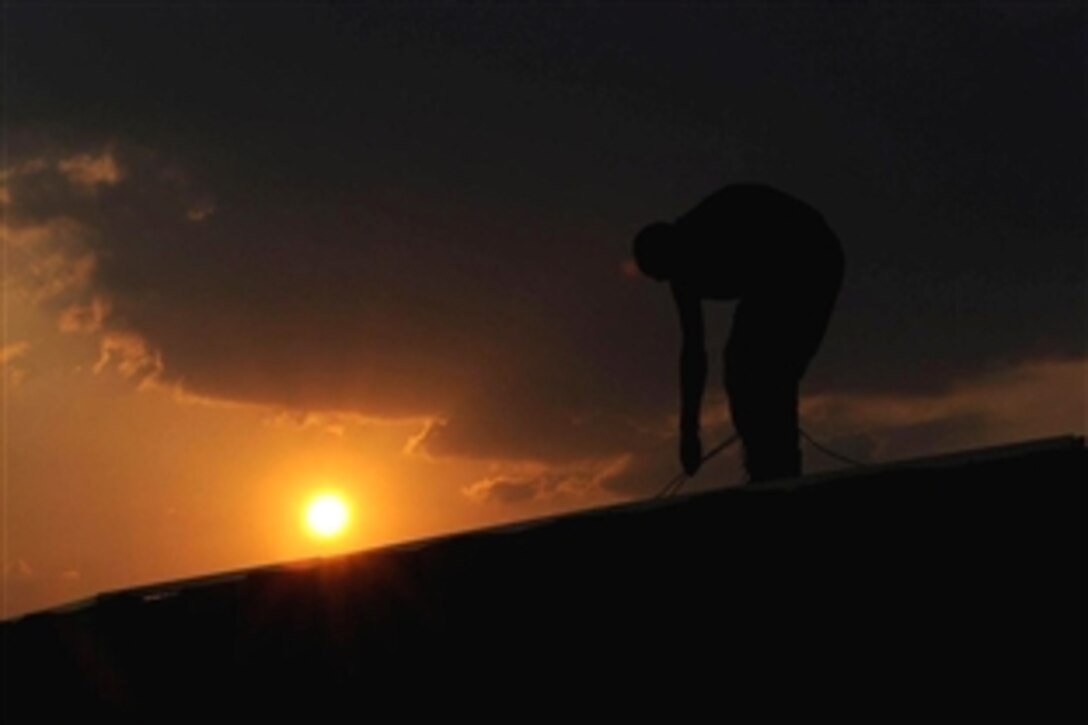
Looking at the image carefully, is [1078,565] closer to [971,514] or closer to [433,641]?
[971,514]

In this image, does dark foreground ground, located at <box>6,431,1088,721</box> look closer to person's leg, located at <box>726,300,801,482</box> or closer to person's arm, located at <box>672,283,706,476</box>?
person's arm, located at <box>672,283,706,476</box>

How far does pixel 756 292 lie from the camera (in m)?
7.83

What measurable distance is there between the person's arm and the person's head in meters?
0.18

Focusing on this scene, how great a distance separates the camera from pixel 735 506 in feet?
12.1

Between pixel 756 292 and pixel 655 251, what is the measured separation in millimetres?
804

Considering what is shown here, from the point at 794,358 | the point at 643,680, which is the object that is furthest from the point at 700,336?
the point at 643,680

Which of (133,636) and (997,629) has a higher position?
(133,636)

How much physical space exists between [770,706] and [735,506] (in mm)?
545

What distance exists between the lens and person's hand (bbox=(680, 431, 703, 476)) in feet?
23.8

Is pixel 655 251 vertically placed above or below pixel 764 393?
above

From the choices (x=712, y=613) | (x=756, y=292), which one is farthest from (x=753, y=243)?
(x=712, y=613)

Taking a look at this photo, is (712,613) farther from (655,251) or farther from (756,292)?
(756,292)

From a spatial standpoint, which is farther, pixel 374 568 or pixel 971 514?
pixel 374 568

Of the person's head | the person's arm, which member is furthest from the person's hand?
the person's head
